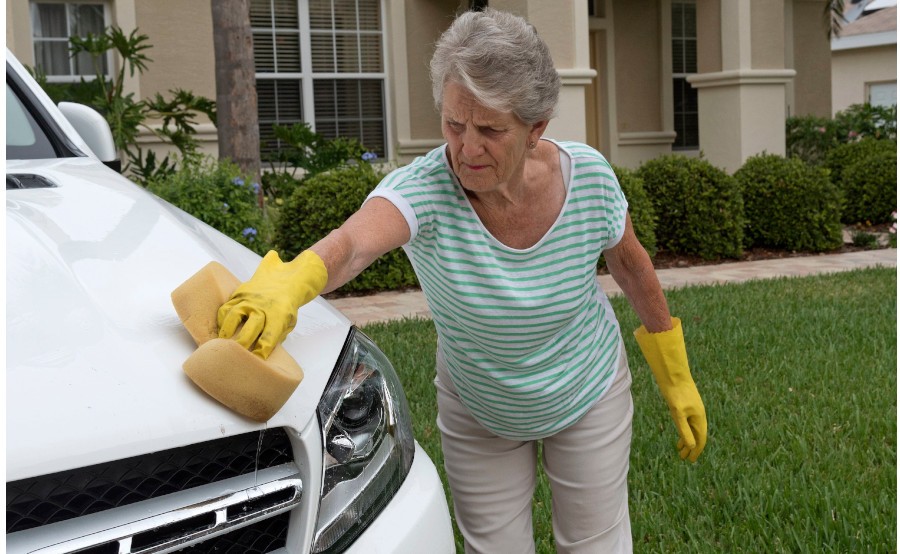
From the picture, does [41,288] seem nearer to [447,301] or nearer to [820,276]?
[447,301]

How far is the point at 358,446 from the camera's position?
1.86m

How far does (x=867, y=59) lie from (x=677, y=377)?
3328 centimetres

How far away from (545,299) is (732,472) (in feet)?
6.18

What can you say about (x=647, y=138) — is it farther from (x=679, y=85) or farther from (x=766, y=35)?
(x=766, y=35)

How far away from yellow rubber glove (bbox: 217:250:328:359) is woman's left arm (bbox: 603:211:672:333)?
94 cm

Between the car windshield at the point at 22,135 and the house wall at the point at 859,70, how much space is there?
3242 centimetres

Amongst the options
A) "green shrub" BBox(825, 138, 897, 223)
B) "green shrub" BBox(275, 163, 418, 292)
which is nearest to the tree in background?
"green shrub" BBox(275, 163, 418, 292)

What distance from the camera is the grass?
338 centimetres

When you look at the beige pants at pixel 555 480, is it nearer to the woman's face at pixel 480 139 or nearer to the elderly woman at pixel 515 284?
the elderly woman at pixel 515 284

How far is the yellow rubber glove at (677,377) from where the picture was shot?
108 inches

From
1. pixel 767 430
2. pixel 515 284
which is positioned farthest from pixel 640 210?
pixel 515 284

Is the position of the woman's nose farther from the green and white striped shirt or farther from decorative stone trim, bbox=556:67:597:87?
decorative stone trim, bbox=556:67:597:87

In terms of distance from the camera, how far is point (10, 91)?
304cm

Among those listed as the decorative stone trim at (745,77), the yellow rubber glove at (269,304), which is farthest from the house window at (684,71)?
the yellow rubber glove at (269,304)
